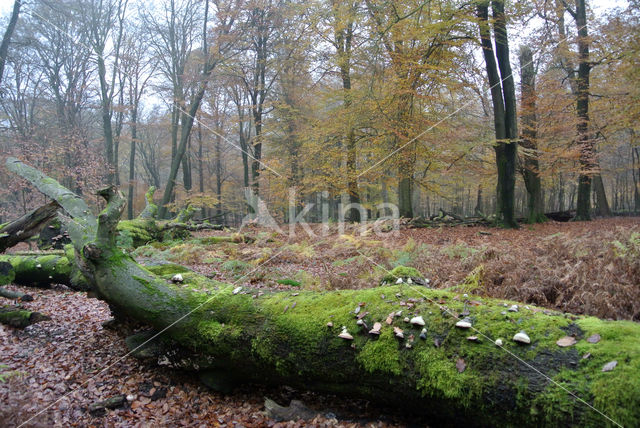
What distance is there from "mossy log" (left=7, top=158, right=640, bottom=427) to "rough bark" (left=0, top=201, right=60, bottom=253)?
2.03 m

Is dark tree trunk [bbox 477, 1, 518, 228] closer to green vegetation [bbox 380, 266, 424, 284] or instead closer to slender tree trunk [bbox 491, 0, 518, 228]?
A: slender tree trunk [bbox 491, 0, 518, 228]

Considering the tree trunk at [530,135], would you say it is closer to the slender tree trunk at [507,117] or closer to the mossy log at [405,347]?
the slender tree trunk at [507,117]

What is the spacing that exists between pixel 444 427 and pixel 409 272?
1834 mm

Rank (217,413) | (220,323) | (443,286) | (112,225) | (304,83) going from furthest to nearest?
(304,83) < (443,286) < (112,225) < (220,323) < (217,413)

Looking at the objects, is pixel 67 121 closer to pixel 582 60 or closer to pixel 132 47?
pixel 132 47

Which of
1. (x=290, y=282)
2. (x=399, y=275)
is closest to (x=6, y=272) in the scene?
(x=290, y=282)

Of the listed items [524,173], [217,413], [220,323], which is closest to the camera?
[217,413]

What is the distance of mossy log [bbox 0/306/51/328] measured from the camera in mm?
4230

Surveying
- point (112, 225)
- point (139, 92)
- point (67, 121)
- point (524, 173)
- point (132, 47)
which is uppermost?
point (132, 47)

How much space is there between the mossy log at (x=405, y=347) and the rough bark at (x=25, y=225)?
2.03 meters

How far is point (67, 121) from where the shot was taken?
18.0m

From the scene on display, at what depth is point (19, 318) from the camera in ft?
13.9

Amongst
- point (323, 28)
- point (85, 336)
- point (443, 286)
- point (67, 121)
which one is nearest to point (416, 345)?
point (443, 286)

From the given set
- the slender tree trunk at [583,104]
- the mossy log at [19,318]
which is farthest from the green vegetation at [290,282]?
the slender tree trunk at [583,104]
